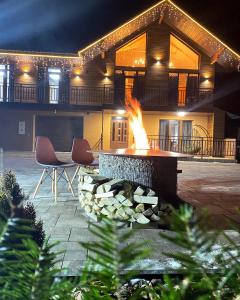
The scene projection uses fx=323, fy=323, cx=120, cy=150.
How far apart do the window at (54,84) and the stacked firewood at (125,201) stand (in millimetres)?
14350

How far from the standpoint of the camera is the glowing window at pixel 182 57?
60.4 ft

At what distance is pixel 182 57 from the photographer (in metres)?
18.8

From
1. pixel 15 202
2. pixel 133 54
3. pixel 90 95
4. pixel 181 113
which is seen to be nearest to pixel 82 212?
pixel 15 202

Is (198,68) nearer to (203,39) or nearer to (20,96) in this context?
(203,39)

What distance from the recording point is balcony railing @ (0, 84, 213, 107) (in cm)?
1756

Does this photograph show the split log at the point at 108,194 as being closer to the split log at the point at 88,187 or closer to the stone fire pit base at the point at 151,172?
the split log at the point at 88,187

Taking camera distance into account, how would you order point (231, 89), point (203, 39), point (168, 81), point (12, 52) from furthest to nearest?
1. point (231, 89)
2. point (168, 81)
3. point (203, 39)
4. point (12, 52)

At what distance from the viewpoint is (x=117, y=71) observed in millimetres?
18203

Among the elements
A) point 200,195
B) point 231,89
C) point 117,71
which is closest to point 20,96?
point 117,71

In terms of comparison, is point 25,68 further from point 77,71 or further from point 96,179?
point 96,179

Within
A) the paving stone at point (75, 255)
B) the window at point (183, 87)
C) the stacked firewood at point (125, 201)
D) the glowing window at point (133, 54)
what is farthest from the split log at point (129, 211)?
the glowing window at point (133, 54)

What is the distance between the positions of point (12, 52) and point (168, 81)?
8436 mm

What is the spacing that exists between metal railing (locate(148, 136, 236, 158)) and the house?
0.27 ft

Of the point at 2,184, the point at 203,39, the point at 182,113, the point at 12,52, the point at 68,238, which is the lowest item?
the point at 68,238
